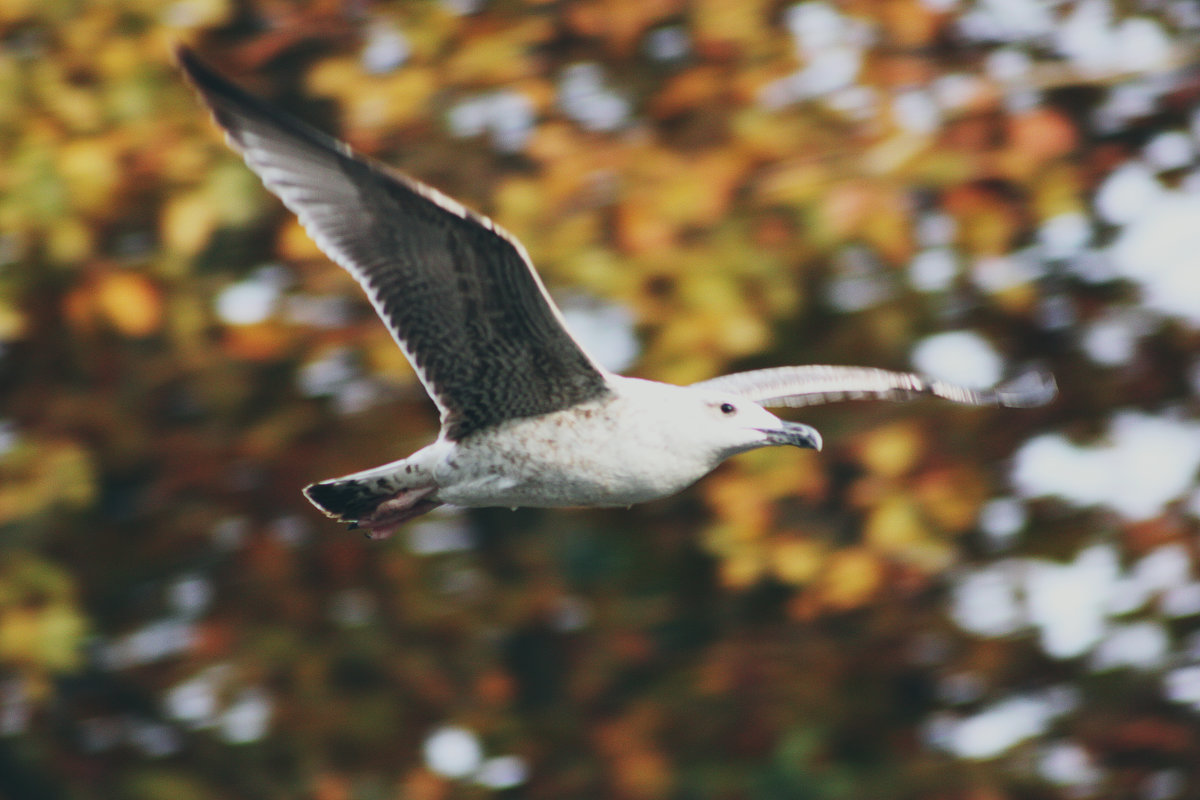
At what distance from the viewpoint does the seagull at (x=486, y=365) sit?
3.04 m

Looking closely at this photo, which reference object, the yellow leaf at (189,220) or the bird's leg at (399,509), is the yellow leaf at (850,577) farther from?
the yellow leaf at (189,220)

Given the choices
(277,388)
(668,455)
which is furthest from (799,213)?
(277,388)

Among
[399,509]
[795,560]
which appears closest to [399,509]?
[399,509]

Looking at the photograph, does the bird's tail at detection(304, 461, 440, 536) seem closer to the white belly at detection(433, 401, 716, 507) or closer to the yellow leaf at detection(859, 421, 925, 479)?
the white belly at detection(433, 401, 716, 507)

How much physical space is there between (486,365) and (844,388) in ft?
3.22

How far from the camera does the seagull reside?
3.04m

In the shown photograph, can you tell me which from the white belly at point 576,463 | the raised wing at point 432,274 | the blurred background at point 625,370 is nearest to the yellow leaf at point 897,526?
the blurred background at point 625,370

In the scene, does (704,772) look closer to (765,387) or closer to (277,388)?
(765,387)

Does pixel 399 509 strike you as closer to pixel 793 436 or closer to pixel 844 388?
pixel 793 436

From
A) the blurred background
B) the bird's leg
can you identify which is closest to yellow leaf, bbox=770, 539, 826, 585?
the blurred background

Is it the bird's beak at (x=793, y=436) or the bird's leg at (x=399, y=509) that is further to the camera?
the bird's leg at (x=399, y=509)

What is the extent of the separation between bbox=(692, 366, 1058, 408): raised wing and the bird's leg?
771 mm

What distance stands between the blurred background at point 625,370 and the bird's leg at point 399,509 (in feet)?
2.54

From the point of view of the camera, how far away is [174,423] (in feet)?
15.9
